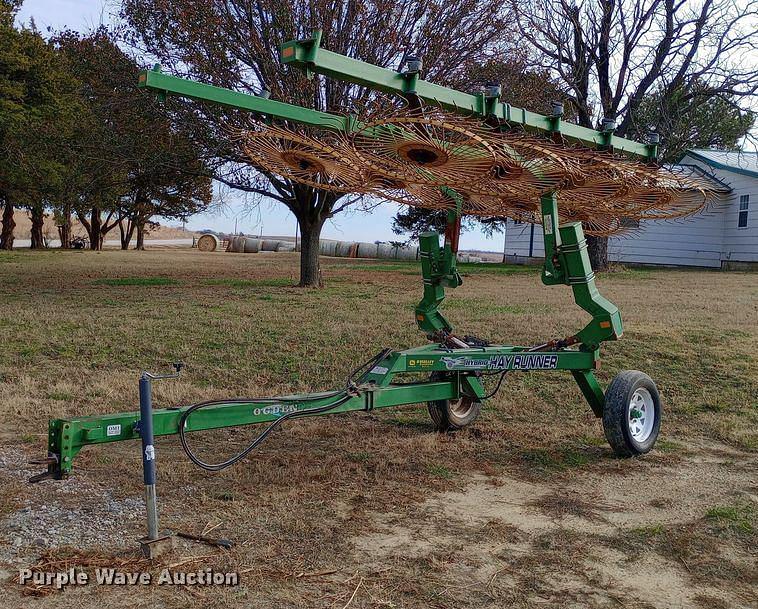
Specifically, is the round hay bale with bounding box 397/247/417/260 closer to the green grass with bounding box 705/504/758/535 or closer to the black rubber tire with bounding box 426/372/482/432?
the black rubber tire with bounding box 426/372/482/432

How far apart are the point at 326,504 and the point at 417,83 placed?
2958 millimetres

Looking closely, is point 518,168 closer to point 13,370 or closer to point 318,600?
point 318,600

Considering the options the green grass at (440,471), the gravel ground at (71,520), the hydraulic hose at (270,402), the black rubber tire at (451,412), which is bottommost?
the gravel ground at (71,520)

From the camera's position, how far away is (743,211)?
2950cm

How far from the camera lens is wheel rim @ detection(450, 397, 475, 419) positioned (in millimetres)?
7430

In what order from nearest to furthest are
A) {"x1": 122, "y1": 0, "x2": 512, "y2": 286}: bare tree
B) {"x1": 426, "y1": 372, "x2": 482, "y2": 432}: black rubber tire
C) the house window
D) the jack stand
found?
the jack stand < {"x1": 426, "y1": 372, "x2": 482, "y2": 432}: black rubber tire < {"x1": 122, "y1": 0, "x2": 512, "y2": 286}: bare tree < the house window

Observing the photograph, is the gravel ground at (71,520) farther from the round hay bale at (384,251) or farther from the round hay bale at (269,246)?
the round hay bale at (269,246)

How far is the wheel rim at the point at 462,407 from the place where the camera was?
7.43 m

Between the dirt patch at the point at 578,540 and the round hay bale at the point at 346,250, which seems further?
the round hay bale at the point at 346,250

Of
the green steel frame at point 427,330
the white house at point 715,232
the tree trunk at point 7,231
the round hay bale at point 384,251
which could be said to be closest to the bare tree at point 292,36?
the green steel frame at point 427,330

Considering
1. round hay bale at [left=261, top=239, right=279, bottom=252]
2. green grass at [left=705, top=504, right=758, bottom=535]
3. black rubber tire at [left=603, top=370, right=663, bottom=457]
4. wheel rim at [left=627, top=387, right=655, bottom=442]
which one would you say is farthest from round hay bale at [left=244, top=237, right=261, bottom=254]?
green grass at [left=705, top=504, right=758, bottom=535]

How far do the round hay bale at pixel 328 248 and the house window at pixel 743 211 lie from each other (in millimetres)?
27840

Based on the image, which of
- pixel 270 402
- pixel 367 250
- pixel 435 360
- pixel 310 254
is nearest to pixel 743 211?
pixel 310 254

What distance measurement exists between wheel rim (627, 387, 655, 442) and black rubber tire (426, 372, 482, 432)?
1458 millimetres
